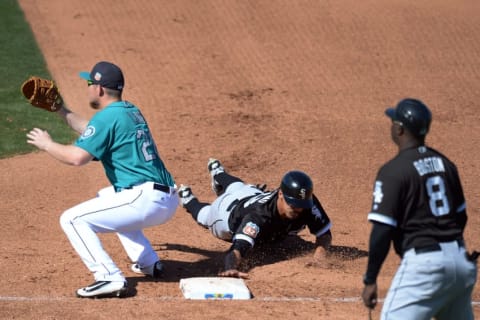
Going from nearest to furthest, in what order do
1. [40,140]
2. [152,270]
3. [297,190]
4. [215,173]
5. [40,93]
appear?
[40,140] → [297,190] → [152,270] → [40,93] → [215,173]

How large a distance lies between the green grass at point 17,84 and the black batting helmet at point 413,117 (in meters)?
7.60

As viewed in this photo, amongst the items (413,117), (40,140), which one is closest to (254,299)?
(40,140)

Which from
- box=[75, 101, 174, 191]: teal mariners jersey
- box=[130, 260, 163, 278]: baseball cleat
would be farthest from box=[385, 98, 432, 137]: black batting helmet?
box=[130, 260, 163, 278]: baseball cleat

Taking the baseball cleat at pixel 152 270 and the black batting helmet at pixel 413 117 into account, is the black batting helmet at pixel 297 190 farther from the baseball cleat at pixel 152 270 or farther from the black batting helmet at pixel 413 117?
the black batting helmet at pixel 413 117

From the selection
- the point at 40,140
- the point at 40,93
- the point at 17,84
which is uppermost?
the point at 40,93

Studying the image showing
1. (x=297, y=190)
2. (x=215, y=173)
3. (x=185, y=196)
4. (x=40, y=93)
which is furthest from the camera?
(x=215, y=173)

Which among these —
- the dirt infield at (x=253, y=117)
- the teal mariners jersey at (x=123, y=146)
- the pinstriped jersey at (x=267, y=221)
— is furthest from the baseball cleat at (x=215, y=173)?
the teal mariners jersey at (x=123, y=146)

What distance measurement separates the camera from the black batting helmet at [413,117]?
4.53 m

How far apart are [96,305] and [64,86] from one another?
24.9 feet

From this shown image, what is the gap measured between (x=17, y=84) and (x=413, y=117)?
1001 cm

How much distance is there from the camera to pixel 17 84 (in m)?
13.3

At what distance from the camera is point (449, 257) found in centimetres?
441

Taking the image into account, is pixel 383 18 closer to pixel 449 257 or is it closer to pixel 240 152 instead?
pixel 240 152

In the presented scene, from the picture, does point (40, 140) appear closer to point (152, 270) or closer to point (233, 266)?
point (152, 270)
